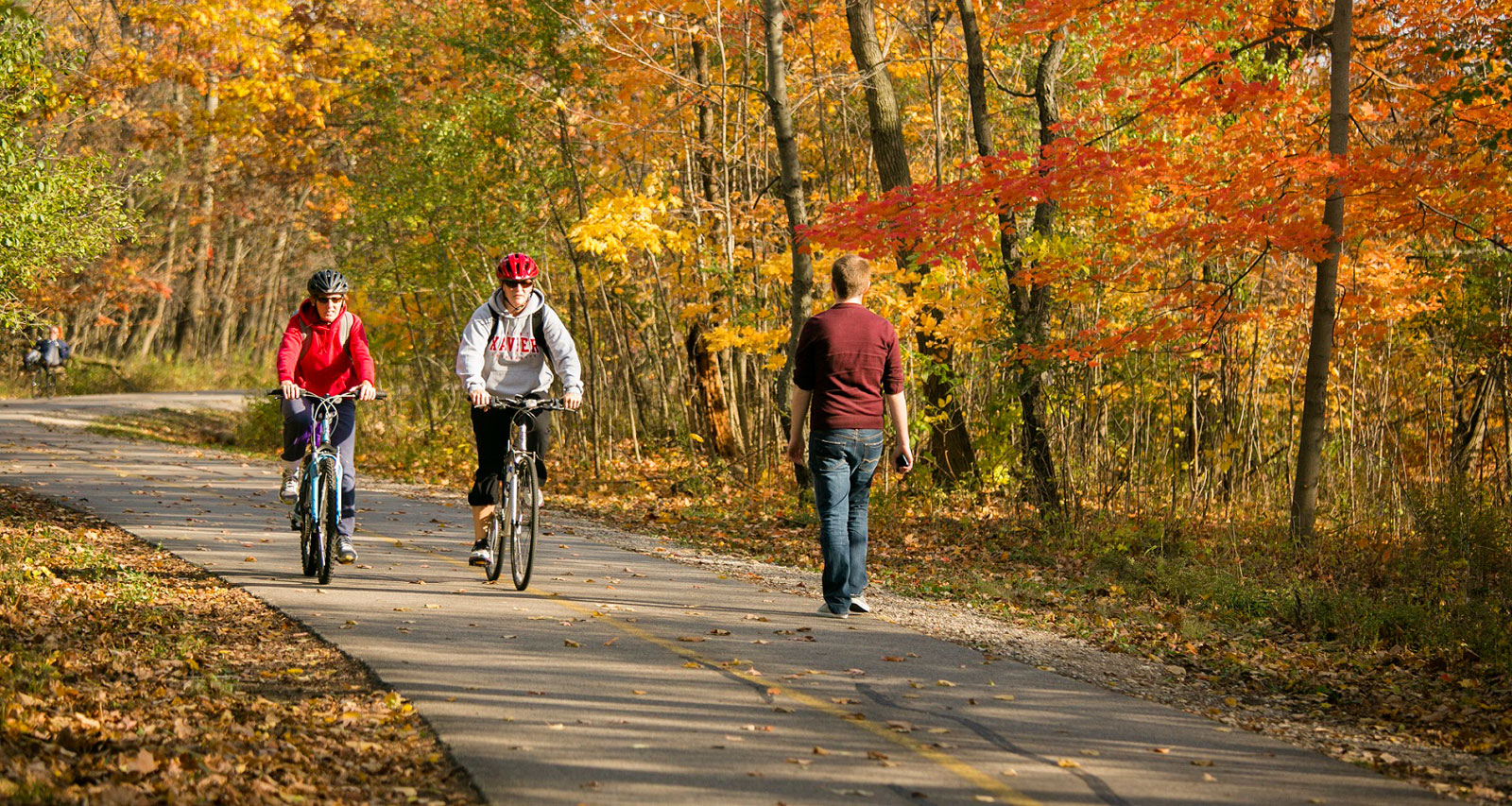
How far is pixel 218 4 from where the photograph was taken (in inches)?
803

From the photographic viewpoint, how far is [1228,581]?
10828 mm

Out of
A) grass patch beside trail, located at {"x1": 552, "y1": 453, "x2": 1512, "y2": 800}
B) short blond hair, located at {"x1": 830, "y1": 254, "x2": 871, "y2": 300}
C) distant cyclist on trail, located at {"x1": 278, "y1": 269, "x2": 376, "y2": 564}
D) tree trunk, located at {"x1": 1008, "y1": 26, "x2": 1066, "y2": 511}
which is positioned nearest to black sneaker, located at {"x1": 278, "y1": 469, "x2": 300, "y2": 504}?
distant cyclist on trail, located at {"x1": 278, "y1": 269, "x2": 376, "y2": 564}

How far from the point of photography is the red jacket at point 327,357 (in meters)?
8.89

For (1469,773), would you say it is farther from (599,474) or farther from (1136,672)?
(599,474)

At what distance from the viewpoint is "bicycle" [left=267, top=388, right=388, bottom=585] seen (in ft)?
28.8

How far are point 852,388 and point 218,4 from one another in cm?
1637

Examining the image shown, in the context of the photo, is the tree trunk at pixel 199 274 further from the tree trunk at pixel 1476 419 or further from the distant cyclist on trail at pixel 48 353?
the tree trunk at pixel 1476 419

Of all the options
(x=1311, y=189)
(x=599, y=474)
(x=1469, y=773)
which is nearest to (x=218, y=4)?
(x=599, y=474)

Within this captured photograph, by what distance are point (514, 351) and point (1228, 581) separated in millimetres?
6068

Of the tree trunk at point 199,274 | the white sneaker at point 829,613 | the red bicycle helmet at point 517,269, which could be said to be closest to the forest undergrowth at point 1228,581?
the white sneaker at point 829,613

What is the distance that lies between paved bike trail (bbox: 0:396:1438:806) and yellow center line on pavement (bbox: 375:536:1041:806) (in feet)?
0.05

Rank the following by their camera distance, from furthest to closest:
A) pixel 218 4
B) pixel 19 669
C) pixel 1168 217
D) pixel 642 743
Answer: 1. pixel 218 4
2. pixel 1168 217
3. pixel 19 669
4. pixel 642 743

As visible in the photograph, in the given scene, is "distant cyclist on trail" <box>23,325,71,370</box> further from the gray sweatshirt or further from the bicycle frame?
the gray sweatshirt

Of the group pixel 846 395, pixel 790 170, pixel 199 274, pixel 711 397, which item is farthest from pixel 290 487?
pixel 199 274
